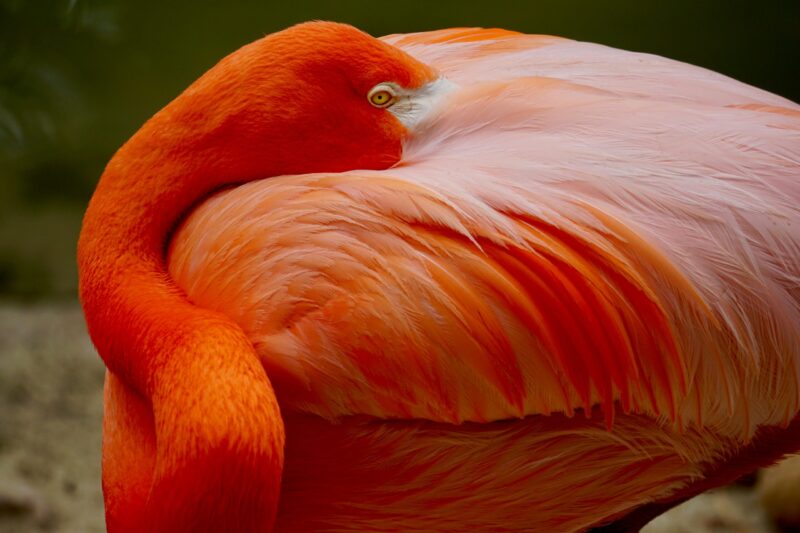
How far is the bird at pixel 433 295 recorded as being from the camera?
1.19 meters

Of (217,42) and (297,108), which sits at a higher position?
(297,108)

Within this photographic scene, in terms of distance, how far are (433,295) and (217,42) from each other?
180cm

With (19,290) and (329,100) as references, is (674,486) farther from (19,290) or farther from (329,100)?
(19,290)

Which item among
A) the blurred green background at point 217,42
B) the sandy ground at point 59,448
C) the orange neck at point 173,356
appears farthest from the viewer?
the blurred green background at point 217,42

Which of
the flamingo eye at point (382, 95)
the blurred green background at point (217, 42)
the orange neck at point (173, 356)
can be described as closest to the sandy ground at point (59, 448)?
the blurred green background at point (217, 42)

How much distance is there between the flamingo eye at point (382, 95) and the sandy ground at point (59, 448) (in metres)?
1.39

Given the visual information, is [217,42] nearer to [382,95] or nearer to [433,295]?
[382,95]

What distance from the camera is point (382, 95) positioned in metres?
1.42

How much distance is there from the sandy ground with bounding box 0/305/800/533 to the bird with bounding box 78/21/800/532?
950mm

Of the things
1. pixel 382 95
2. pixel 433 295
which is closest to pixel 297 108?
pixel 382 95

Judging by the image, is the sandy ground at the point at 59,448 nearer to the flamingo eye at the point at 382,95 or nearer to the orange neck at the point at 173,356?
the orange neck at the point at 173,356

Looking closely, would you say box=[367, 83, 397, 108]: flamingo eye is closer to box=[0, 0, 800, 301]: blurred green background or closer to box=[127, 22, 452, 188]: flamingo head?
box=[127, 22, 452, 188]: flamingo head

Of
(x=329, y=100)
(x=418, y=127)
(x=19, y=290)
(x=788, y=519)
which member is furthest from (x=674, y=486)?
(x=19, y=290)

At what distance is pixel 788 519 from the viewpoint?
7.45 feet
